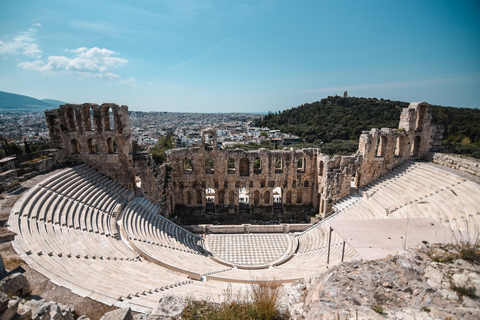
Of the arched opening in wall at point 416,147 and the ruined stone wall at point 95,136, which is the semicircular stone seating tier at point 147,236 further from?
the arched opening in wall at point 416,147

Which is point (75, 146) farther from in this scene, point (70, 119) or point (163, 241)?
point (163, 241)

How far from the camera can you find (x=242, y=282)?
1251 centimetres

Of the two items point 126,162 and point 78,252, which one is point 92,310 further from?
point 126,162

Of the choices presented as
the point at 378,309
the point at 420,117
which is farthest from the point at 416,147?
the point at 378,309

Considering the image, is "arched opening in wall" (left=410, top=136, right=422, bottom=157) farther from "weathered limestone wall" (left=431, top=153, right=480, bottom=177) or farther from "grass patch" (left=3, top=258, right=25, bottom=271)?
"grass patch" (left=3, top=258, right=25, bottom=271)

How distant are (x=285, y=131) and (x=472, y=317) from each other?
89.3m

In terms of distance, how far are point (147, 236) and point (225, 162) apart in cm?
1017

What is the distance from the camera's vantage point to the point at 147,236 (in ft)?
52.4

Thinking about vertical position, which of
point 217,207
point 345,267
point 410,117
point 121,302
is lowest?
point 217,207

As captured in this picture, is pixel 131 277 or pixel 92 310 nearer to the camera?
pixel 92 310

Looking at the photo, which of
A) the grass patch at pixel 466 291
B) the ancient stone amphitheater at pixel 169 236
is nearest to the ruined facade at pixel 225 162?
the ancient stone amphitheater at pixel 169 236

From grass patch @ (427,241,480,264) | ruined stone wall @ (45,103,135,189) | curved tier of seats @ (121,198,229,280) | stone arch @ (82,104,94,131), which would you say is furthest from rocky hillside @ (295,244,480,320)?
stone arch @ (82,104,94,131)

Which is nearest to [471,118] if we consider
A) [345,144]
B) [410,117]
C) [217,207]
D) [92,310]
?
[345,144]

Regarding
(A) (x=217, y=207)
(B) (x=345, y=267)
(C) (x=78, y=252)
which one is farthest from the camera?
(A) (x=217, y=207)
